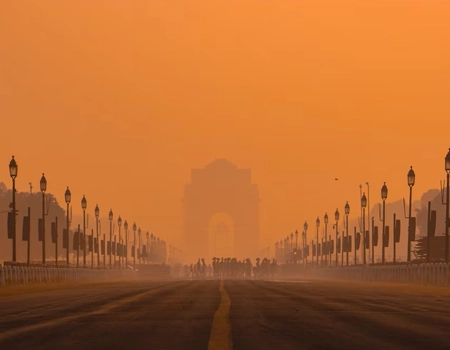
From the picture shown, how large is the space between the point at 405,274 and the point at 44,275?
66.8ft

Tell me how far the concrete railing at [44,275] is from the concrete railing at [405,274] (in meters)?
19.9

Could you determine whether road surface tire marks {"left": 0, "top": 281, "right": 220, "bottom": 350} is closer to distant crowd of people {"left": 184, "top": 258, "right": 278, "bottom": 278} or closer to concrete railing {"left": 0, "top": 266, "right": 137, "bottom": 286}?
concrete railing {"left": 0, "top": 266, "right": 137, "bottom": 286}

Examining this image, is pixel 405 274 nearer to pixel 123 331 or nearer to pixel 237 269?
pixel 123 331

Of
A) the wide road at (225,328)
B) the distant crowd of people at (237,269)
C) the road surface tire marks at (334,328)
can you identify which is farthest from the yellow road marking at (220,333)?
the distant crowd of people at (237,269)

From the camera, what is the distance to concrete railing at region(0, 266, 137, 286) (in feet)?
175

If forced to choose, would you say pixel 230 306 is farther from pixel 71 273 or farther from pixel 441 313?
pixel 71 273

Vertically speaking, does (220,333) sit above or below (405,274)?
above

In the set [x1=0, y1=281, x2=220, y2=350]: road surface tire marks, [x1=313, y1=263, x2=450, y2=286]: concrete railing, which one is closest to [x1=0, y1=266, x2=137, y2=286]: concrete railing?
[x1=313, y1=263, x2=450, y2=286]: concrete railing

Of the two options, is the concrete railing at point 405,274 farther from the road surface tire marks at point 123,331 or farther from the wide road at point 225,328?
the road surface tire marks at point 123,331

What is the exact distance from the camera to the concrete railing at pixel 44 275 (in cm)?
5328

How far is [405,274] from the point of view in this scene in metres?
67.4

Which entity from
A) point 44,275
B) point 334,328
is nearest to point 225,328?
point 334,328

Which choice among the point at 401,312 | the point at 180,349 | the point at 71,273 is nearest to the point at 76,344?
the point at 180,349

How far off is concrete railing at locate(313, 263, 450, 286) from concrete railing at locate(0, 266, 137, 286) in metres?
19.9
